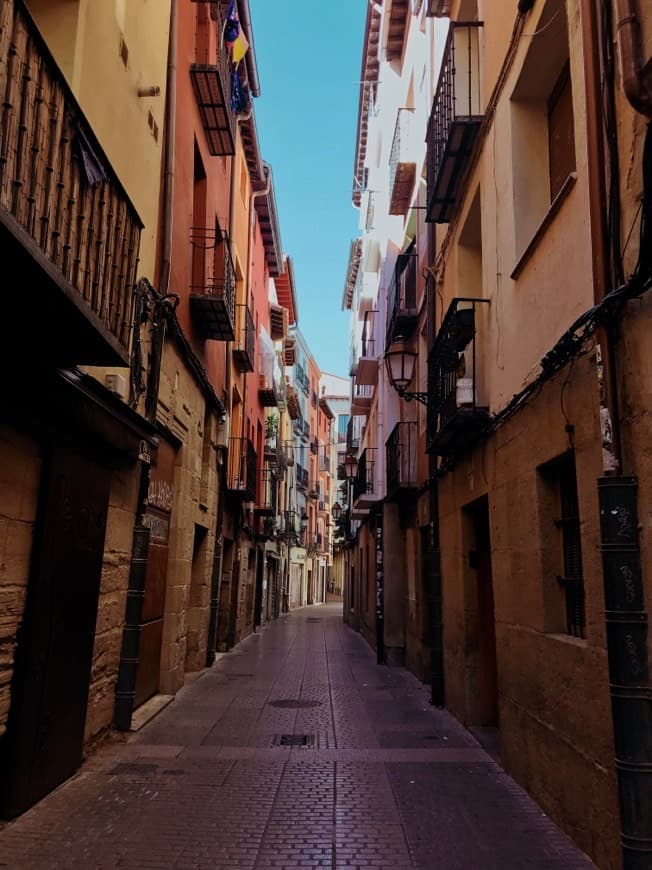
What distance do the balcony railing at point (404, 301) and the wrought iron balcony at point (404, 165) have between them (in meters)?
1.53

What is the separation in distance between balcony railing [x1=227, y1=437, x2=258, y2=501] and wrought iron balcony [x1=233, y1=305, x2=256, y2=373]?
1.70m

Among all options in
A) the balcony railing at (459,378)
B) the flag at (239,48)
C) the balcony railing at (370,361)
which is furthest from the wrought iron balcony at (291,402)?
the balcony railing at (459,378)

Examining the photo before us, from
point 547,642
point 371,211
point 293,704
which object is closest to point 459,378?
point 547,642

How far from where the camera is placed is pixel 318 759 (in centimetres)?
630

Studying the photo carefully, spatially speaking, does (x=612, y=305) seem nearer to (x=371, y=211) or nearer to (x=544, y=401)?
(x=544, y=401)

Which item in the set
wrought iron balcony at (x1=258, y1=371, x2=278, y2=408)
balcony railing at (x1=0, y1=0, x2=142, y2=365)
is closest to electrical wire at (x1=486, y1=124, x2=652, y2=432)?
balcony railing at (x1=0, y1=0, x2=142, y2=365)

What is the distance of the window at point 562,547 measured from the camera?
4969 mm

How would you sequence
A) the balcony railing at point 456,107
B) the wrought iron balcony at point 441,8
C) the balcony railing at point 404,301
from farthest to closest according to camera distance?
the balcony railing at point 404,301, the wrought iron balcony at point 441,8, the balcony railing at point 456,107

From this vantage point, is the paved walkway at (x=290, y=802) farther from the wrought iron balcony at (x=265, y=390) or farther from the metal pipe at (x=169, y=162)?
the wrought iron balcony at (x=265, y=390)

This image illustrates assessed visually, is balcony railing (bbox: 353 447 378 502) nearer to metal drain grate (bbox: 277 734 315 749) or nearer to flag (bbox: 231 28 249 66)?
flag (bbox: 231 28 249 66)

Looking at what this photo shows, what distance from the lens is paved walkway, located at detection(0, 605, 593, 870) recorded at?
4.12m

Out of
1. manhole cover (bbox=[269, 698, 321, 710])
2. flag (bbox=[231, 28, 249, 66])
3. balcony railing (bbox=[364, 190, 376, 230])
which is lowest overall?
manhole cover (bbox=[269, 698, 321, 710])

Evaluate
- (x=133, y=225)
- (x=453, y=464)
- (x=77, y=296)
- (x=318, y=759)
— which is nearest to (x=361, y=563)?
(x=453, y=464)

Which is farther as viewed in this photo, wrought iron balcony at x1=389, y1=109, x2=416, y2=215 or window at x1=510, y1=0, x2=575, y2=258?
wrought iron balcony at x1=389, y1=109, x2=416, y2=215
